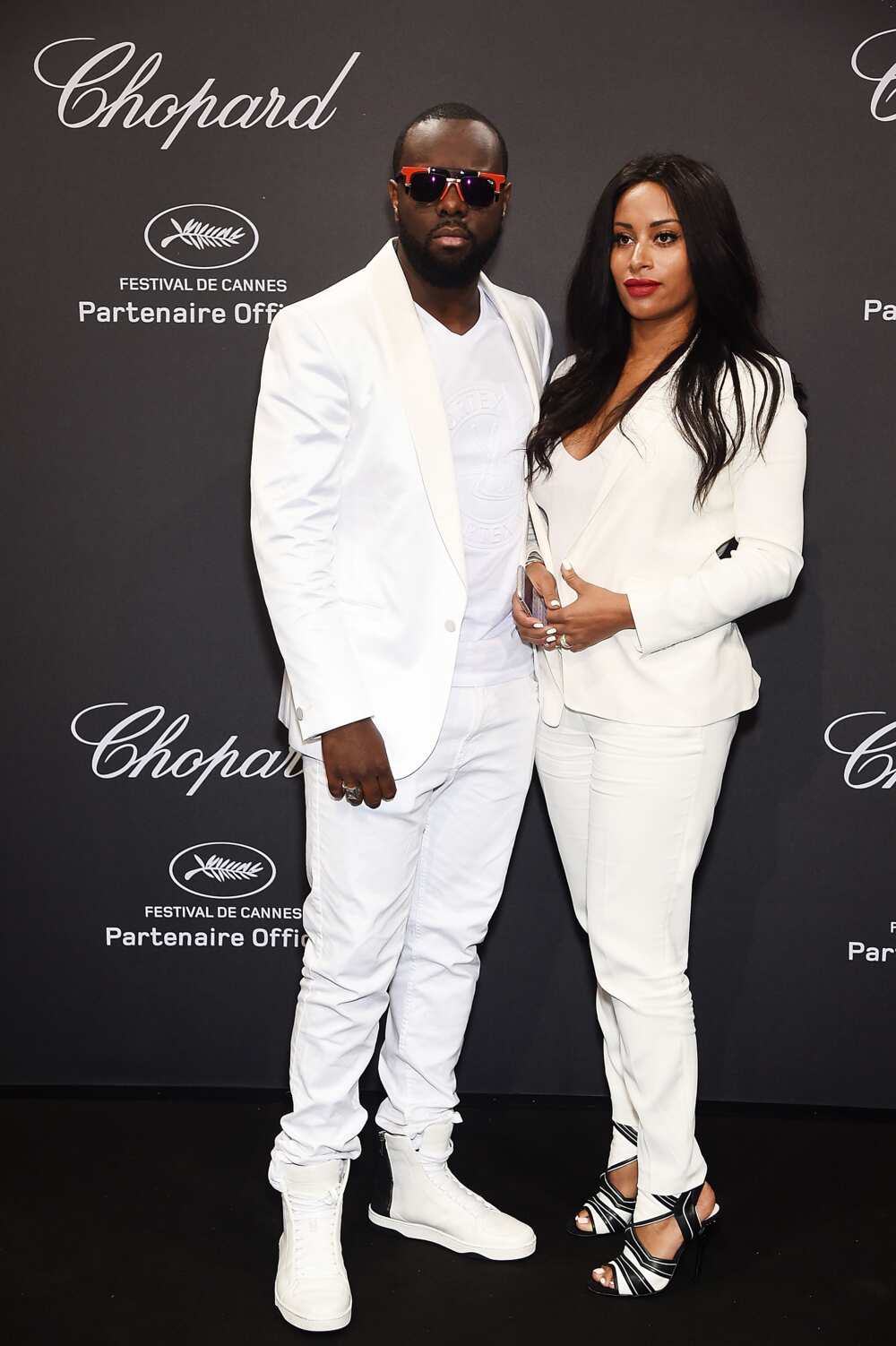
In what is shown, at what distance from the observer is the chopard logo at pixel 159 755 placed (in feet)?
9.52

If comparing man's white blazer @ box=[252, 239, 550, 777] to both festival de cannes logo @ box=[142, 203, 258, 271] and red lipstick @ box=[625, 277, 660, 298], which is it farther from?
festival de cannes logo @ box=[142, 203, 258, 271]

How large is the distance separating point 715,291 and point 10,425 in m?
1.55

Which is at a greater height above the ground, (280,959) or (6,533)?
(6,533)

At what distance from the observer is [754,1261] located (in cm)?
241

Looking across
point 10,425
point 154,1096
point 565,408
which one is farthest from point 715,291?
point 154,1096

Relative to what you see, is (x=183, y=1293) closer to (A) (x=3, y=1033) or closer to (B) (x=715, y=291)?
(A) (x=3, y=1033)

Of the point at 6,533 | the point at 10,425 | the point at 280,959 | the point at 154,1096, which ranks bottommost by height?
the point at 154,1096

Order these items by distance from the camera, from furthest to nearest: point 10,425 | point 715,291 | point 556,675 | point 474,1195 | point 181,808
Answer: point 181,808, point 10,425, point 474,1195, point 556,675, point 715,291

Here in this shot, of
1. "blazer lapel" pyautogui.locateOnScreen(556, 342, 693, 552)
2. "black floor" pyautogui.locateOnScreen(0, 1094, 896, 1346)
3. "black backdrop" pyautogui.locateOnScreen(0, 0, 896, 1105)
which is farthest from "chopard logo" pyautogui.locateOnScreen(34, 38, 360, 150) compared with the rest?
"black floor" pyautogui.locateOnScreen(0, 1094, 896, 1346)

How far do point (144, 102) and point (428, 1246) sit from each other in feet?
7.98

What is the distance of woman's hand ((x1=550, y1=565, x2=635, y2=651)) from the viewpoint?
217 cm

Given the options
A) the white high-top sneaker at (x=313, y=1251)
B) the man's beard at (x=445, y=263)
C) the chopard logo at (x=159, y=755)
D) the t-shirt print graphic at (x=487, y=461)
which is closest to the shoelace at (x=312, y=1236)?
the white high-top sneaker at (x=313, y=1251)

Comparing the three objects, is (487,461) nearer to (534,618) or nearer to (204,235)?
(534,618)

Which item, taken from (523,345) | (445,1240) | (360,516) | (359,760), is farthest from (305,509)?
(445,1240)
